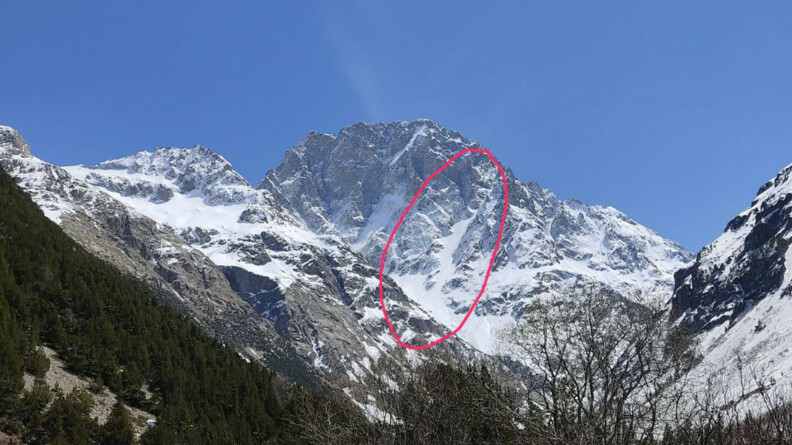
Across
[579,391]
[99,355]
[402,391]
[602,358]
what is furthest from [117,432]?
[602,358]

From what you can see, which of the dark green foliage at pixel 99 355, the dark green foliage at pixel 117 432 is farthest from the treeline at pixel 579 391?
the dark green foliage at pixel 99 355

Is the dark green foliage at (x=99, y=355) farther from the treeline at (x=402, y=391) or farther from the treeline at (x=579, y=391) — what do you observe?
the treeline at (x=579, y=391)

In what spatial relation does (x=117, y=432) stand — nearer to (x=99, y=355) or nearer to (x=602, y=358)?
(x=99, y=355)

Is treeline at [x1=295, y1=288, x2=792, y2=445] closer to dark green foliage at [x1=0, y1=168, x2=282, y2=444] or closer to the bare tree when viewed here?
the bare tree

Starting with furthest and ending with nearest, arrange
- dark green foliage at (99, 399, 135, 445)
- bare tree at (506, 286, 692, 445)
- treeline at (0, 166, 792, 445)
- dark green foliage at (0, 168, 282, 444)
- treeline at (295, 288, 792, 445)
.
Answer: dark green foliage at (99, 399, 135, 445) → dark green foliage at (0, 168, 282, 444) → treeline at (0, 166, 792, 445) → bare tree at (506, 286, 692, 445) → treeline at (295, 288, 792, 445)

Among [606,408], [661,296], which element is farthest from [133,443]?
[661,296]

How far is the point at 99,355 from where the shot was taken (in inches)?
1704

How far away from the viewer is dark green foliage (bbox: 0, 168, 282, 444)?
105 feet

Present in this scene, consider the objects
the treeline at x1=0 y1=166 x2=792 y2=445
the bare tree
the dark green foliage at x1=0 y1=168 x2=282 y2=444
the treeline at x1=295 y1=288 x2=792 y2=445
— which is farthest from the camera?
the dark green foliage at x1=0 y1=168 x2=282 y2=444

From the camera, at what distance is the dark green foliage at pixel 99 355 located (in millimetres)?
31969

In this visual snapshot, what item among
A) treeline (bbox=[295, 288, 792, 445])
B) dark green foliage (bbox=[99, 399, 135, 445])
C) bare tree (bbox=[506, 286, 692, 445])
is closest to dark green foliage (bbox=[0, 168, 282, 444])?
dark green foliage (bbox=[99, 399, 135, 445])

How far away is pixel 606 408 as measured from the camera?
75.6ft

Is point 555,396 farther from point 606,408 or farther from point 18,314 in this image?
point 18,314

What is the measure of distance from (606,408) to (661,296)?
32.1 ft
